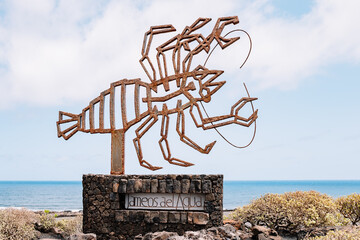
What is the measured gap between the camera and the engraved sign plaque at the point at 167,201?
1009 cm

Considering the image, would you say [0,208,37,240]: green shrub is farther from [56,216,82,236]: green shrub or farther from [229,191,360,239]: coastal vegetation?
[229,191,360,239]: coastal vegetation

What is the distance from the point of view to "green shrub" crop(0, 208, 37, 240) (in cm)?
1084

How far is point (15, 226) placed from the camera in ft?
36.3

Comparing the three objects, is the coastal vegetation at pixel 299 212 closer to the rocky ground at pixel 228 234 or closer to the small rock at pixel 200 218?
the rocky ground at pixel 228 234

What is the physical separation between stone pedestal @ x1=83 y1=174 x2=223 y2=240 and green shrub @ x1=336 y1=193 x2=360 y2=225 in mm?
4345

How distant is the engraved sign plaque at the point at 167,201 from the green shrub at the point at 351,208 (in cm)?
469

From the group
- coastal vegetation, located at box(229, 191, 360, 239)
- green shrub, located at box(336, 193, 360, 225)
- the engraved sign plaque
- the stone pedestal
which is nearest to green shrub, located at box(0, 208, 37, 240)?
the stone pedestal

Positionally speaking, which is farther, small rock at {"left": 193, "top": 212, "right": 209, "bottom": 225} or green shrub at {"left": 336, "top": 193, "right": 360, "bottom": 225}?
green shrub at {"left": 336, "top": 193, "right": 360, "bottom": 225}

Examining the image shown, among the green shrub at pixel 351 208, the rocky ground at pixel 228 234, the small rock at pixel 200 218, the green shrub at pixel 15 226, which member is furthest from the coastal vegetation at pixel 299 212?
the green shrub at pixel 15 226

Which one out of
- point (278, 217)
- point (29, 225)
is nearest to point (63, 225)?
point (29, 225)

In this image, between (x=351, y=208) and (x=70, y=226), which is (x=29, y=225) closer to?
(x=70, y=226)

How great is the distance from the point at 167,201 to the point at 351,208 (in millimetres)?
5548

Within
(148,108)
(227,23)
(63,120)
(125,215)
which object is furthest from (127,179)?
(227,23)

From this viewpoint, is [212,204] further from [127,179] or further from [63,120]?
[63,120]
